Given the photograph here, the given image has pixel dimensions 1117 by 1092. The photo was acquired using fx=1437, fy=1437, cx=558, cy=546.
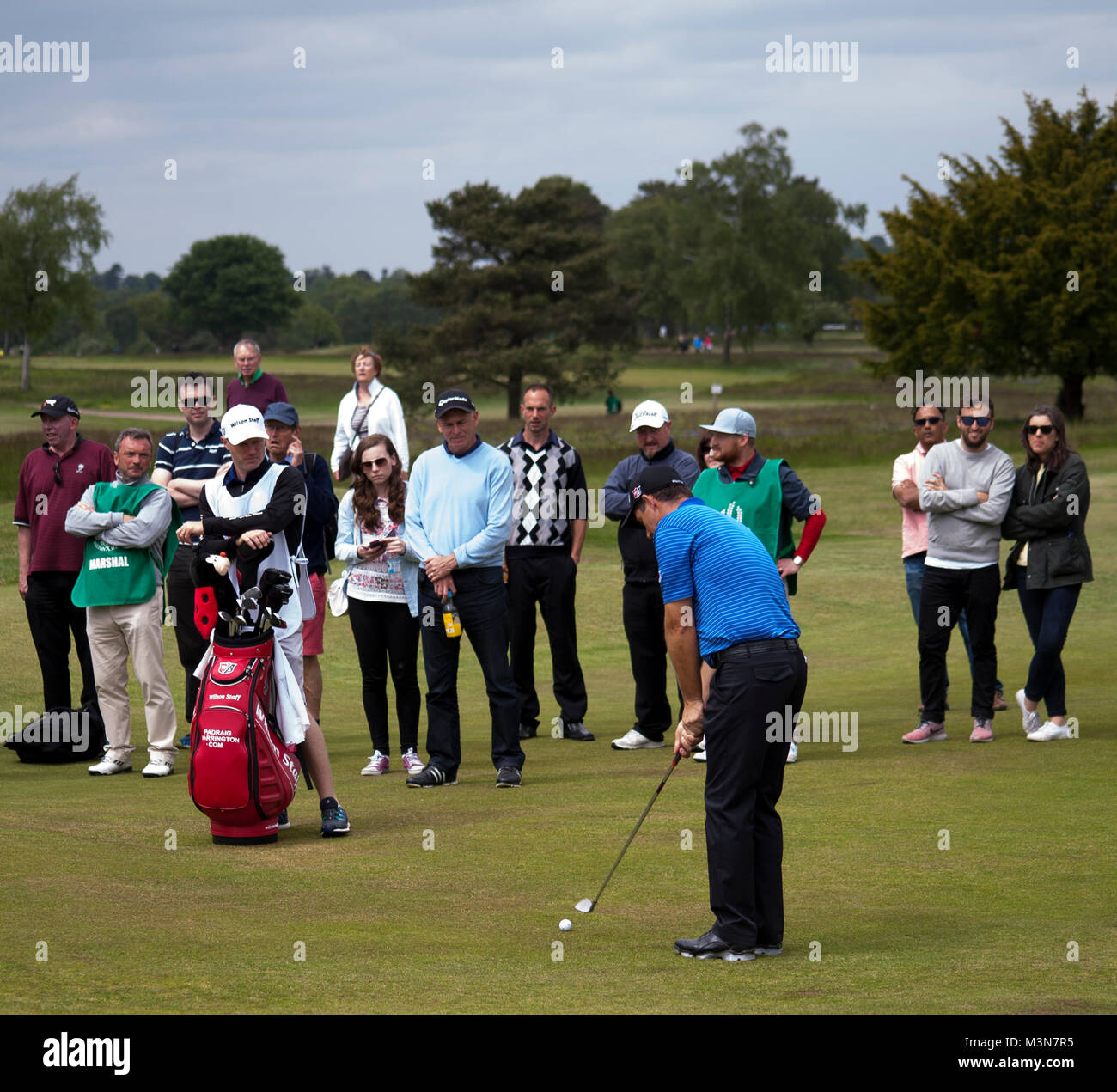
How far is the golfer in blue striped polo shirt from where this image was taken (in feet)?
19.1

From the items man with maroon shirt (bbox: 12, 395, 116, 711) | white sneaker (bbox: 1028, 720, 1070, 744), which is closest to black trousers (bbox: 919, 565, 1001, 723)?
white sneaker (bbox: 1028, 720, 1070, 744)

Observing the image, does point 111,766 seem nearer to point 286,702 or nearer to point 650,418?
point 286,702

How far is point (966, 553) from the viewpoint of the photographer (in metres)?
10.6

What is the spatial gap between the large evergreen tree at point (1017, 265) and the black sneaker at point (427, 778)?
4948 cm

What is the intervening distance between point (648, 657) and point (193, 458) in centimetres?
380

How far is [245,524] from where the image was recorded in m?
7.77

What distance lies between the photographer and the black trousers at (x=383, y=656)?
9852 millimetres

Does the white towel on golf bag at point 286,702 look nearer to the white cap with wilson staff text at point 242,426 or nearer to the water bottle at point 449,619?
the white cap with wilson staff text at point 242,426

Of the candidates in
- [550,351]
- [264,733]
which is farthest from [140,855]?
[550,351]

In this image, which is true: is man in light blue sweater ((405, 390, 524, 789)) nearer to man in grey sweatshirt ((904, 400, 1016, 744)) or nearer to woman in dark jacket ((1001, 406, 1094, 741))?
man in grey sweatshirt ((904, 400, 1016, 744))

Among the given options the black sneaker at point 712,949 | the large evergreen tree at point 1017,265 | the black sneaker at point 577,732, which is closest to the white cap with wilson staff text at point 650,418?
the black sneaker at point 577,732

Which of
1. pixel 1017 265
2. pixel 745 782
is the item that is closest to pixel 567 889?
pixel 745 782
